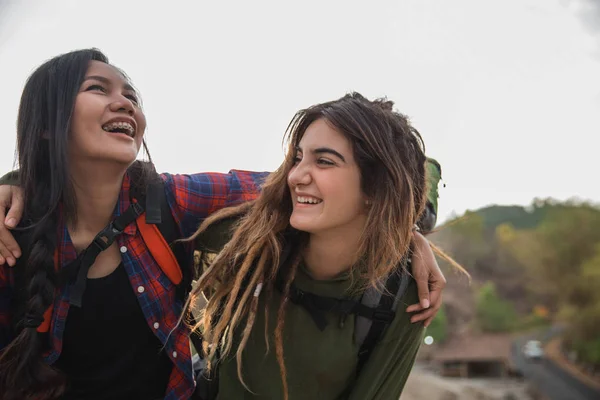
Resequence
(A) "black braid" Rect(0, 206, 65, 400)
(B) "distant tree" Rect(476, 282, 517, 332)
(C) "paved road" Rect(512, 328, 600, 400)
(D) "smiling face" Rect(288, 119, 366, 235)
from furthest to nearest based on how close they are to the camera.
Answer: (B) "distant tree" Rect(476, 282, 517, 332)
(C) "paved road" Rect(512, 328, 600, 400)
(D) "smiling face" Rect(288, 119, 366, 235)
(A) "black braid" Rect(0, 206, 65, 400)

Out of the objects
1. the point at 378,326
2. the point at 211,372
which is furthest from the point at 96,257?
the point at 378,326

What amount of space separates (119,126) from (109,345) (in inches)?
44.6

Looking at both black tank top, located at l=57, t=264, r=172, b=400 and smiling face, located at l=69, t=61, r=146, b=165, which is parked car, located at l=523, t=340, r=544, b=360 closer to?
black tank top, located at l=57, t=264, r=172, b=400

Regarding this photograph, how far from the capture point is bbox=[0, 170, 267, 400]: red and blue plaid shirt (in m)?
2.54

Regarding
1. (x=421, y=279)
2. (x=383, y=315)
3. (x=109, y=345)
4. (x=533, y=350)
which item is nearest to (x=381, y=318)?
(x=383, y=315)

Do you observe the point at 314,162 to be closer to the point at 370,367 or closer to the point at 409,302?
the point at 409,302

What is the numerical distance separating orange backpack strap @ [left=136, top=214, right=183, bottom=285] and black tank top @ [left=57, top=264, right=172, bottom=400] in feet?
0.62

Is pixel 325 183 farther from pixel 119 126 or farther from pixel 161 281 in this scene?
pixel 119 126

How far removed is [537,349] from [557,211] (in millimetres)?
13178

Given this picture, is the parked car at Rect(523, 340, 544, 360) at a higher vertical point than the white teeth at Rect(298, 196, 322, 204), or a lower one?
lower

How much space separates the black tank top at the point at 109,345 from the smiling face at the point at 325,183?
957 mm

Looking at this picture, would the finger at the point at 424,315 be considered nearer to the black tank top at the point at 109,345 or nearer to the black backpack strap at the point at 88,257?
the black tank top at the point at 109,345

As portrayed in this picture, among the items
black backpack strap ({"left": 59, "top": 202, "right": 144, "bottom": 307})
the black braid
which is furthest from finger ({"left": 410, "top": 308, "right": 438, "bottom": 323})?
the black braid

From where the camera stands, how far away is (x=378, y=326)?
2.56 m
